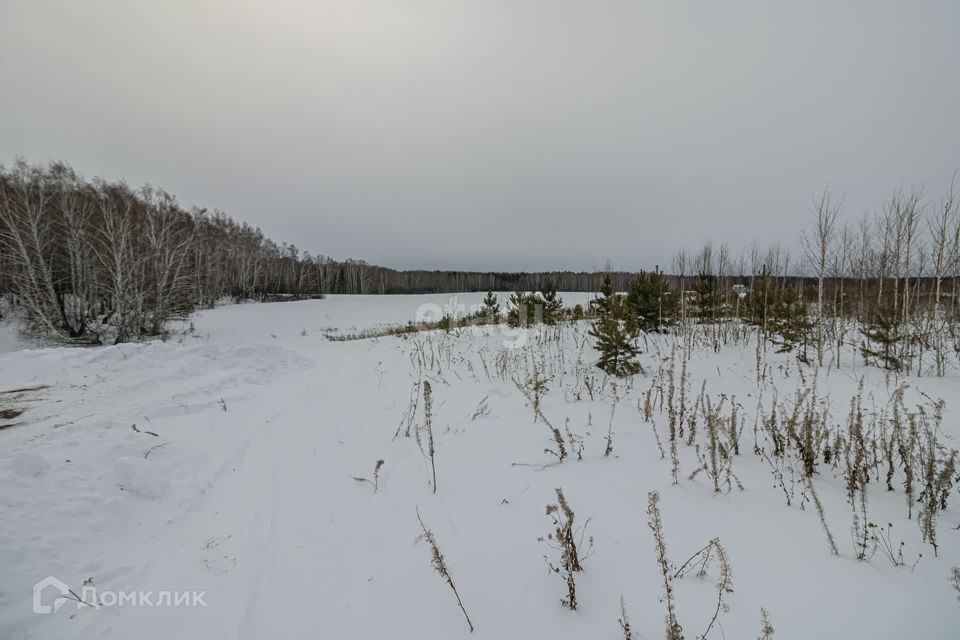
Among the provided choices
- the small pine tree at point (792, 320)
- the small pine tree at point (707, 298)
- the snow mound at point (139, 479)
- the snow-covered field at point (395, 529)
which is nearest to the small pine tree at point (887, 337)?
the small pine tree at point (792, 320)

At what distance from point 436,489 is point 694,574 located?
190 cm

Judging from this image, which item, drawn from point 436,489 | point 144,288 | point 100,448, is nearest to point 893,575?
point 436,489

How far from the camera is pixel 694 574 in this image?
1918 mm

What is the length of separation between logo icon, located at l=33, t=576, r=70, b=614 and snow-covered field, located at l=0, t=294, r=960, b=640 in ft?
0.09

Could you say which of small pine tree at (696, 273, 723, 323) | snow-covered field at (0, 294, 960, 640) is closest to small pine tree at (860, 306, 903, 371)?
snow-covered field at (0, 294, 960, 640)

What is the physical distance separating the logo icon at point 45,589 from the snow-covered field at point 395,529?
0.09 feet

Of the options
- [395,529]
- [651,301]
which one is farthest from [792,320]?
[395,529]

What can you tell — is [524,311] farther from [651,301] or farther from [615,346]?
[615,346]

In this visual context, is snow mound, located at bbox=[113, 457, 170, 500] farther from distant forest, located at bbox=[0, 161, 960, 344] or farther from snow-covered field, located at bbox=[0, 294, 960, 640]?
distant forest, located at bbox=[0, 161, 960, 344]

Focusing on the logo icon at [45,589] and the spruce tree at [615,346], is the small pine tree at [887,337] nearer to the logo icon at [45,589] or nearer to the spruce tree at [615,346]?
the spruce tree at [615,346]

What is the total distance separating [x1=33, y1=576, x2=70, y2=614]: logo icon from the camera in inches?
73.0

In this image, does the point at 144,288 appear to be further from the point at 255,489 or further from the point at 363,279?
the point at 363,279

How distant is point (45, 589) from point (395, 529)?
1949mm

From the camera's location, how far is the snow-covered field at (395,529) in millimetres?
1749
